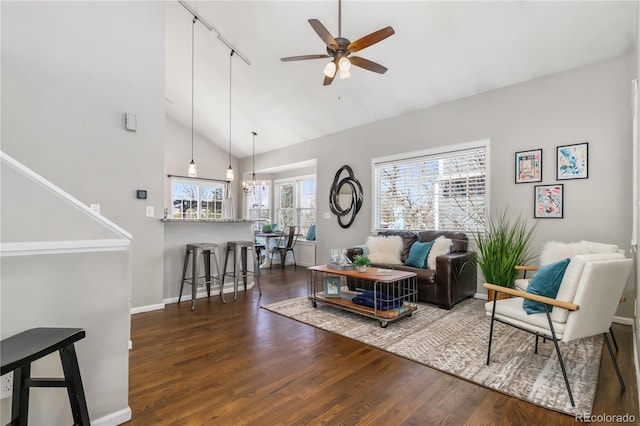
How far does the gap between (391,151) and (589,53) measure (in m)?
2.70

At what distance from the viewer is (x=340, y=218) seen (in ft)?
20.2

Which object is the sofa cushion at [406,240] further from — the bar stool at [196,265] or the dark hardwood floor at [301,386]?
the bar stool at [196,265]

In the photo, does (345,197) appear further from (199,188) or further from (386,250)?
(199,188)

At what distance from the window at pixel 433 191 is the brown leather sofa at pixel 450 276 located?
0.37 metres

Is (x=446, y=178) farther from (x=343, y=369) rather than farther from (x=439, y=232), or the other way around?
(x=343, y=369)

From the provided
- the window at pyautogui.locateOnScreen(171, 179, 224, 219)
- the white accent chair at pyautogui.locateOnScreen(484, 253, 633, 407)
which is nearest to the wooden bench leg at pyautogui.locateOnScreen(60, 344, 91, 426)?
Result: the white accent chair at pyautogui.locateOnScreen(484, 253, 633, 407)

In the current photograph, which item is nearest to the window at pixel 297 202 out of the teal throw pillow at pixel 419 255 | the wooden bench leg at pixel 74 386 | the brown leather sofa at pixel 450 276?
the teal throw pillow at pixel 419 255

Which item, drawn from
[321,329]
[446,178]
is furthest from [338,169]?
[321,329]

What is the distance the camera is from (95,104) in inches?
130

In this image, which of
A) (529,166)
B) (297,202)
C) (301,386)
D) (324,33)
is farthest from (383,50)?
(297,202)

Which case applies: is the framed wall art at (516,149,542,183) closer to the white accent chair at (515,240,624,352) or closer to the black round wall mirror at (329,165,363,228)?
the white accent chair at (515,240,624,352)

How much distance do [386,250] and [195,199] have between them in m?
5.98

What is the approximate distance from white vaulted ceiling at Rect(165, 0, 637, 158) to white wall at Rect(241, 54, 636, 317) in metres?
0.19

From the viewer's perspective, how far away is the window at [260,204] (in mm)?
8798
